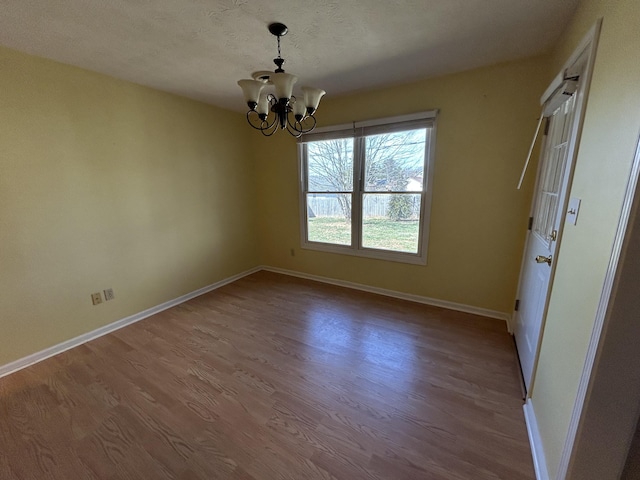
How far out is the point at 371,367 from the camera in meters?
2.03

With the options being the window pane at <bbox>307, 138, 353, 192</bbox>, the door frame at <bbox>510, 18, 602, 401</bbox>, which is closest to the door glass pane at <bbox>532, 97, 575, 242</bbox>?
the door frame at <bbox>510, 18, 602, 401</bbox>

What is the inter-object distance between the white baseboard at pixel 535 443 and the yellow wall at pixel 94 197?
11.2ft

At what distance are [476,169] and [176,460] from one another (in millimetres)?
3189

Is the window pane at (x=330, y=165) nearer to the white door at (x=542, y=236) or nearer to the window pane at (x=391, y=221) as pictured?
the window pane at (x=391, y=221)

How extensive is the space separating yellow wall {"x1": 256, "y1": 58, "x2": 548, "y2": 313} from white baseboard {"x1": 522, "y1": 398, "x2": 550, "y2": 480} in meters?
1.33

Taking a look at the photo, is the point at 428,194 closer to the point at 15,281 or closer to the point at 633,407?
the point at 633,407

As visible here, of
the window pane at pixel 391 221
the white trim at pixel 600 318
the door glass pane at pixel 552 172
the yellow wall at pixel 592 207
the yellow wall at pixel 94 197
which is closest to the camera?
the white trim at pixel 600 318

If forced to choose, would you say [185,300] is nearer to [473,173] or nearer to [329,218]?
[329,218]

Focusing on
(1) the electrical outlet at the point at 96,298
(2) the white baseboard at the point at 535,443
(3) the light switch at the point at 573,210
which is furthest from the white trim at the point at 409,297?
(1) the electrical outlet at the point at 96,298

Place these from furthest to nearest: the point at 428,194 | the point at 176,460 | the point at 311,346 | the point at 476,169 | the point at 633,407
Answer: the point at 428,194, the point at 476,169, the point at 311,346, the point at 176,460, the point at 633,407

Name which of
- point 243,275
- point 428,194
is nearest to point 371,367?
point 428,194

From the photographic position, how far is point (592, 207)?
109 centimetres

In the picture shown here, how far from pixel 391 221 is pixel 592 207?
2100mm

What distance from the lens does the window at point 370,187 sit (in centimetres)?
288
